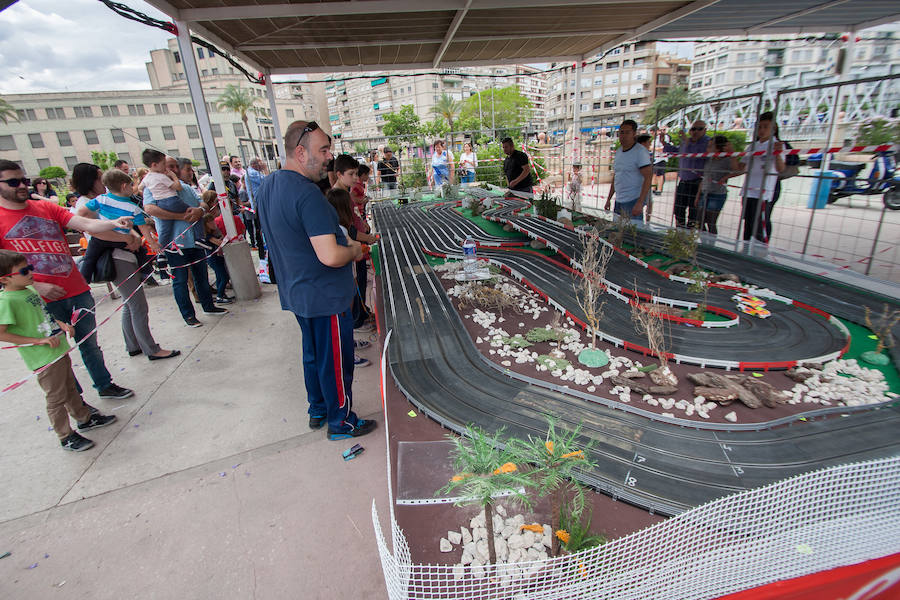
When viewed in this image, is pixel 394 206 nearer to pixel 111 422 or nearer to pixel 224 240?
pixel 224 240

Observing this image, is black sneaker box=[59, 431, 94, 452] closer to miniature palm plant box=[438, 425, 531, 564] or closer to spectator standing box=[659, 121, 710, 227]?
miniature palm plant box=[438, 425, 531, 564]

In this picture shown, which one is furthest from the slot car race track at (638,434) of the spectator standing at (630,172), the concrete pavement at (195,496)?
the spectator standing at (630,172)

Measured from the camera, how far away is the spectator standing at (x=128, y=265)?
3.96 m

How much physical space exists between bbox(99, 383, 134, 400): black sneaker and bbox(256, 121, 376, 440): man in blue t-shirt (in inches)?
79.0

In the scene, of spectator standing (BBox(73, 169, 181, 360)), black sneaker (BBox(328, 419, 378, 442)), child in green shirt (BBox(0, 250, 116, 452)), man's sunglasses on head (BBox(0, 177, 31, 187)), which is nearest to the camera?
child in green shirt (BBox(0, 250, 116, 452))

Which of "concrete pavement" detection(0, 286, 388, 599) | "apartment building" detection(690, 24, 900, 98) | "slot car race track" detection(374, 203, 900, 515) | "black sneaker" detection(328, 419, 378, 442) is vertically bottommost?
"concrete pavement" detection(0, 286, 388, 599)

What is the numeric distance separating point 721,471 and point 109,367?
214 inches

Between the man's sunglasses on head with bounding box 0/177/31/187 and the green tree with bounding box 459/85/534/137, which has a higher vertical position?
the green tree with bounding box 459/85/534/137

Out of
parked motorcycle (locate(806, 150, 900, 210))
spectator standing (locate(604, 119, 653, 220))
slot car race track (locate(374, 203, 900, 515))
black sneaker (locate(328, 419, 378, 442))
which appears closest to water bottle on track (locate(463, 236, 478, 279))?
slot car race track (locate(374, 203, 900, 515))

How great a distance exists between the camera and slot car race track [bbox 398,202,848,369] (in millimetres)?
2982

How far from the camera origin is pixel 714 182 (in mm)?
5914

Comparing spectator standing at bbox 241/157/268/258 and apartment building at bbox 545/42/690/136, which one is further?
apartment building at bbox 545/42/690/136

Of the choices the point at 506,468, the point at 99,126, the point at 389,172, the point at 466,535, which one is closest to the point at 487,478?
the point at 506,468

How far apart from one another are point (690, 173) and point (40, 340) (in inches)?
314
